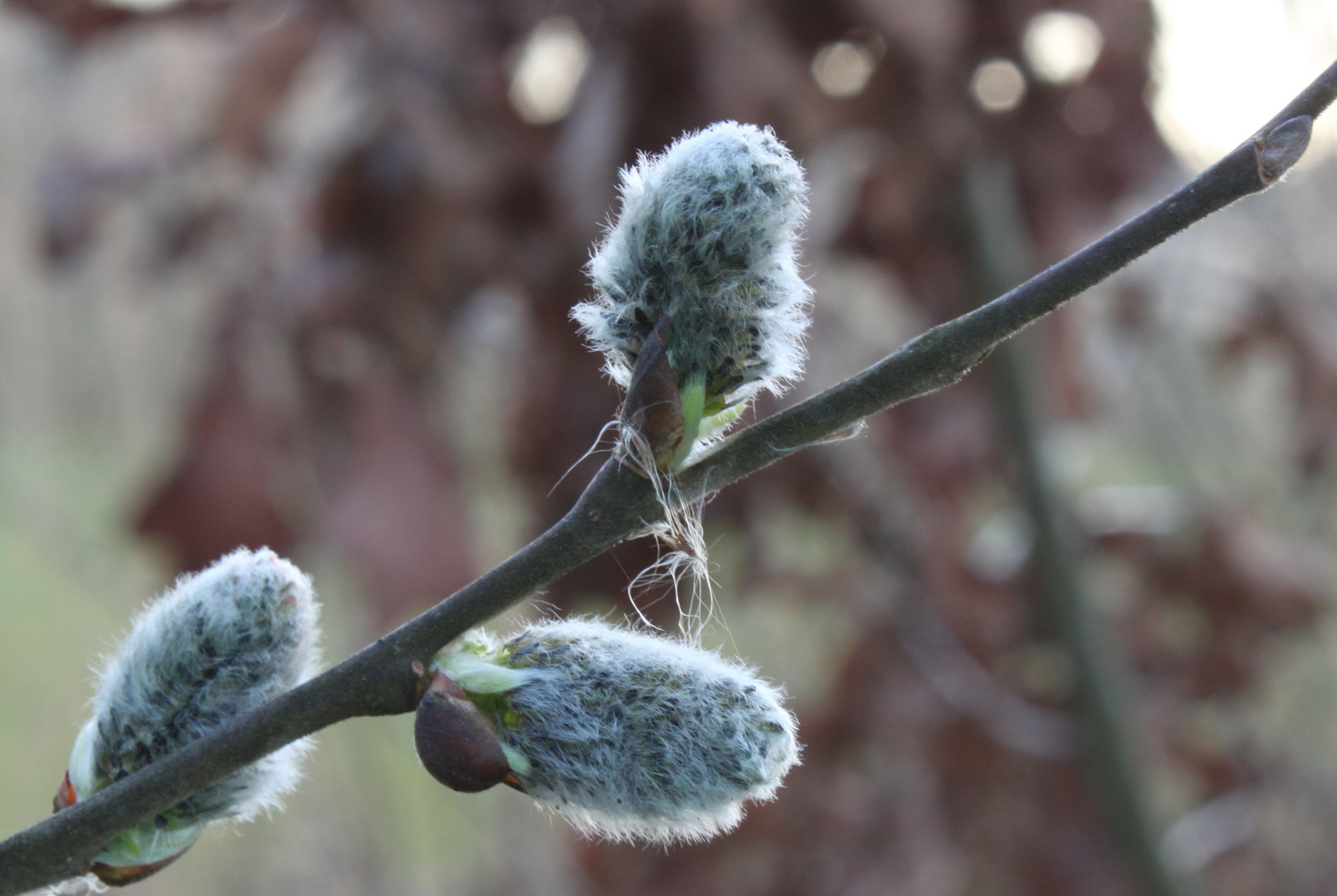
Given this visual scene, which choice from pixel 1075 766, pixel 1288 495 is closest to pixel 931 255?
pixel 1075 766

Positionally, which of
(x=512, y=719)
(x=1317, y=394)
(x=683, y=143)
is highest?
(x=1317, y=394)

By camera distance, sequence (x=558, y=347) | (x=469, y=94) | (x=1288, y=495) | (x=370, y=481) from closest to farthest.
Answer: (x=370, y=481), (x=469, y=94), (x=558, y=347), (x=1288, y=495)

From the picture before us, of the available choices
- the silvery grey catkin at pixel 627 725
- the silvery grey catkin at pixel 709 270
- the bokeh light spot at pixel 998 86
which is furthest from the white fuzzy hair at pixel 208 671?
the bokeh light spot at pixel 998 86

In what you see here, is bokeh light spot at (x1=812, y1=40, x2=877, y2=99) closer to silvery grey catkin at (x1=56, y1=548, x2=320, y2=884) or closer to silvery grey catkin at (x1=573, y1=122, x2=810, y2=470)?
silvery grey catkin at (x1=573, y1=122, x2=810, y2=470)

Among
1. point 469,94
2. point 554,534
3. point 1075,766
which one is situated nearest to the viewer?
point 554,534

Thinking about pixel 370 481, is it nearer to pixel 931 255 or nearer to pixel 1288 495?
pixel 931 255
